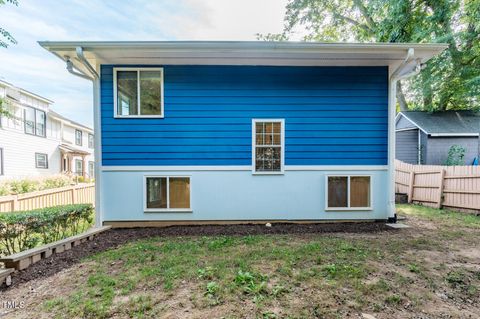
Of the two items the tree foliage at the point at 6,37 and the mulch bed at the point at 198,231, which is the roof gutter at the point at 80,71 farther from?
the mulch bed at the point at 198,231

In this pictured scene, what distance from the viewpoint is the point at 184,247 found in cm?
383

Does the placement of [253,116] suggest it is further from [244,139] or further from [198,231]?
[198,231]

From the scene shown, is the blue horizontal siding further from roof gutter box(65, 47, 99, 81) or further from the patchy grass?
the patchy grass

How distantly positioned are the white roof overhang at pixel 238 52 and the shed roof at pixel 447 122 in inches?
364

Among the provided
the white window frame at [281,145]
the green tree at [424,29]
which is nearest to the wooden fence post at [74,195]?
the white window frame at [281,145]

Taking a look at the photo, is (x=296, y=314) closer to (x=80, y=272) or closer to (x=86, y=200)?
(x=80, y=272)

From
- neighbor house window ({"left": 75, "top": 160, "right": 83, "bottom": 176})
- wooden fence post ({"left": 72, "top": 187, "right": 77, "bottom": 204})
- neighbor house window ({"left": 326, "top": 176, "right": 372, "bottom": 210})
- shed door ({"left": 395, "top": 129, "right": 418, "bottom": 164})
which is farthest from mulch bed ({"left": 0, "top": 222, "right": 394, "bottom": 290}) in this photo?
neighbor house window ({"left": 75, "top": 160, "right": 83, "bottom": 176})

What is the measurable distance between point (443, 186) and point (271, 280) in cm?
750

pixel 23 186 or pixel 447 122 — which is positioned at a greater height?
pixel 447 122

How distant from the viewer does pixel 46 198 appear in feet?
21.1

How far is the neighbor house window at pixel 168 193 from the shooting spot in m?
5.27

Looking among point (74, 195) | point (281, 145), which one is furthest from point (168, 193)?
point (74, 195)

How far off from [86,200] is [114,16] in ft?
23.4

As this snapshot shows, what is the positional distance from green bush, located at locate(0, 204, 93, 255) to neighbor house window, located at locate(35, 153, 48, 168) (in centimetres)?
1340
